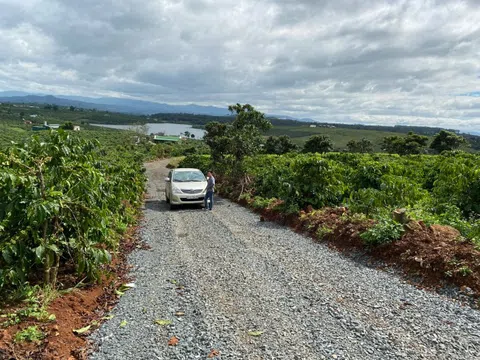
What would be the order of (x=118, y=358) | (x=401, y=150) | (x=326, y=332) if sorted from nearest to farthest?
(x=118, y=358)
(x=326, y=332)
(x=401, y=150)

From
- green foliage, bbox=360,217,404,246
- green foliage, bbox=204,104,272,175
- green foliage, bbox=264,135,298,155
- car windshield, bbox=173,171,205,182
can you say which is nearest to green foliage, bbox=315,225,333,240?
green foliage, bbox=360,217,404,246

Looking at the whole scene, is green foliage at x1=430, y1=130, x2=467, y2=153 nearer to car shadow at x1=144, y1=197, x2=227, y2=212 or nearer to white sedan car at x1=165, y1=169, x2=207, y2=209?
car shadow at x1=144, y1=197, x2=227, y2=212

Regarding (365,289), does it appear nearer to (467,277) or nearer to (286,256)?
(467,277)

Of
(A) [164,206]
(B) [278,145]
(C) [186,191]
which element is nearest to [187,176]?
(C) [186,191]

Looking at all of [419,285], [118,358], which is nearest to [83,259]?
[118,358]

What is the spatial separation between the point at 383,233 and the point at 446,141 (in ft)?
189

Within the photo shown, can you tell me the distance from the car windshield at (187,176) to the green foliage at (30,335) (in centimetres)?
1131

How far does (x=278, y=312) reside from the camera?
4738 mm

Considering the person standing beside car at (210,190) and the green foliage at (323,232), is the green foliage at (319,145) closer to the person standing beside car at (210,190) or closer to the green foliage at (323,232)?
the person standing beside car at (210,190)

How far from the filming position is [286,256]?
24.4 ft

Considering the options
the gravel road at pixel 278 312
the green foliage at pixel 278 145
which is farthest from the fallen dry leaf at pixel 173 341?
the green foliage at pixel 278 145

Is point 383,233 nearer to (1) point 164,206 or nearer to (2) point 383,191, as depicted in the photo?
(2) point 383,191

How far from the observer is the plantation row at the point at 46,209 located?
13.6 ft

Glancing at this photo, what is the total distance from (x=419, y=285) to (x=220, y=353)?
3.63 meters
